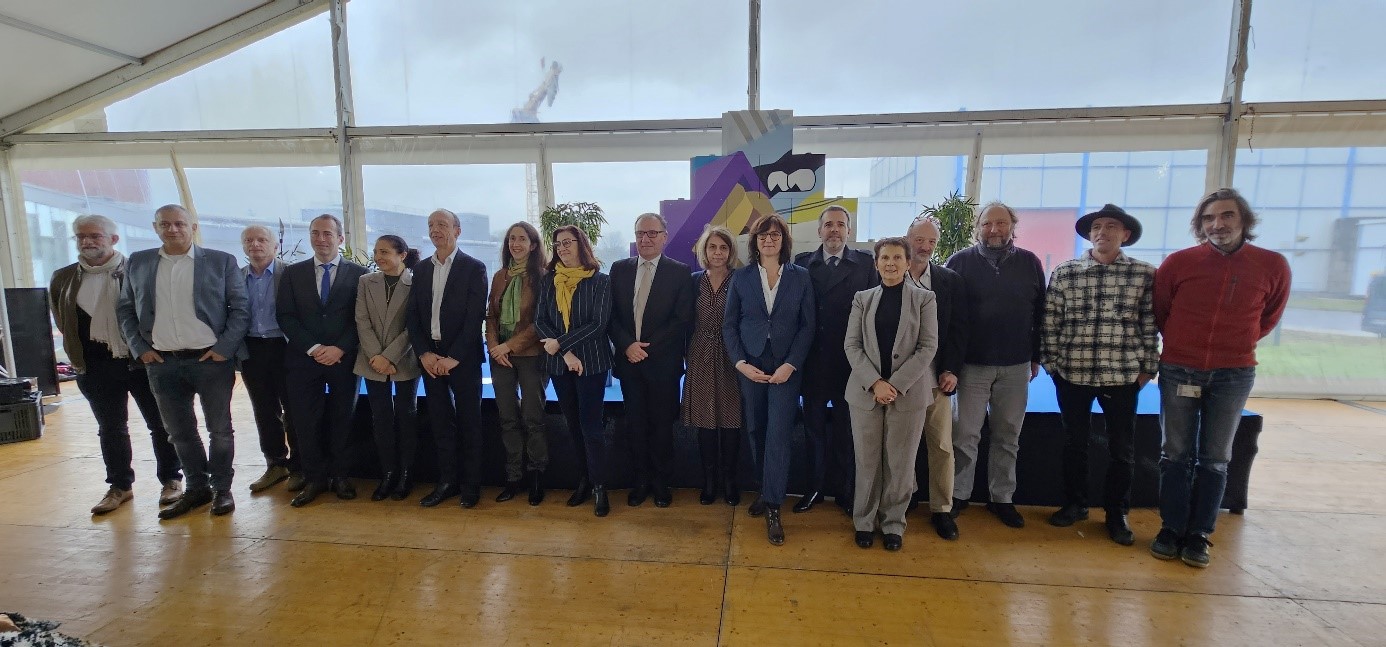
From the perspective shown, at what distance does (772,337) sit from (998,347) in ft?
3.51

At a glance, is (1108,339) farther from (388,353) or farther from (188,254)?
(188,254)

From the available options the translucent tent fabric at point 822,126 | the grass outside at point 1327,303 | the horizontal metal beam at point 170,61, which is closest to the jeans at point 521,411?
the translucent tent fabric at point 822,126

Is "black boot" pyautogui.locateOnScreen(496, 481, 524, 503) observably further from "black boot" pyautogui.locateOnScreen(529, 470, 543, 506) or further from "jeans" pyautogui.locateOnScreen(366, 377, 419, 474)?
"jeans" pyautogui.locateOnScreen(366, 377, 419, 474)

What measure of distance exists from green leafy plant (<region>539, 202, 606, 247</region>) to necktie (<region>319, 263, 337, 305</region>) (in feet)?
8.84

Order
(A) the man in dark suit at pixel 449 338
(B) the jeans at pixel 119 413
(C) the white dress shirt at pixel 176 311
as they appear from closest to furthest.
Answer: (C) the white dress shirt at pixel 176 311
(A) the man in dark suit at pixel 449 338
(B) the jeans at pixel 119 413

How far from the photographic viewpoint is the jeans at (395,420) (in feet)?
9.90

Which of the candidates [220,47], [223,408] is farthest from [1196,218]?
[220,47]

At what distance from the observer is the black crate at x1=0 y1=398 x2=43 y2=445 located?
4160 mm

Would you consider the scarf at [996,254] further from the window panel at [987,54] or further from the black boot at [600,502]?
the window panel at [987,54]

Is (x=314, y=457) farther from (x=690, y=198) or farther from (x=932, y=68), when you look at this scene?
(x=932, y=68)

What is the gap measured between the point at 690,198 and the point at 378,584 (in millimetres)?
4161

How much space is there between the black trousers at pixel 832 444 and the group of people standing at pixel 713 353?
1cm

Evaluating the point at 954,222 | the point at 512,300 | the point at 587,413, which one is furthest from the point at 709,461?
the point at 954,222

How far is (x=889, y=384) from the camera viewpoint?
2398 mm
